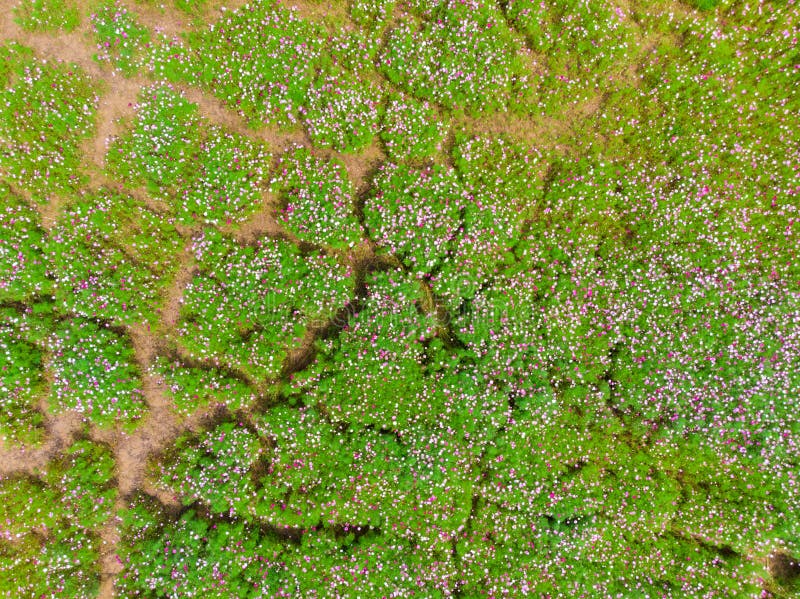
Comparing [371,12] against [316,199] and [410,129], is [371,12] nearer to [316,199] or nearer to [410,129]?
[410,129]

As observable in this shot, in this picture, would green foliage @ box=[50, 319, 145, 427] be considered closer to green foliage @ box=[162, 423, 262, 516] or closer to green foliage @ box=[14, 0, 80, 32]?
green foliage @ box=[162, 423, 262, 516]

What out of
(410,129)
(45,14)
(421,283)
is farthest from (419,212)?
(45,14)

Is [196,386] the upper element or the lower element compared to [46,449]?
upper

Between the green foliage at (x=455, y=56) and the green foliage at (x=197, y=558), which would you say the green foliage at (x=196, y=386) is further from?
the green foliage at (x=455, y=56)

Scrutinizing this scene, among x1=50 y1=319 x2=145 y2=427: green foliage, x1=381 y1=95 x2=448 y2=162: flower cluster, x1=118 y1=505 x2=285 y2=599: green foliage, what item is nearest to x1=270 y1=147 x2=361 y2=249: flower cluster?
x1=381 y1=95 x2=448 y2=162: flower cluster

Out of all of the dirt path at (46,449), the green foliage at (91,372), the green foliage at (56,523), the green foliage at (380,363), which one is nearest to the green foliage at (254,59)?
the green foliage at (380,363)

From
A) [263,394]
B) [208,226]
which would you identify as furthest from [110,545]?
[208,226]
